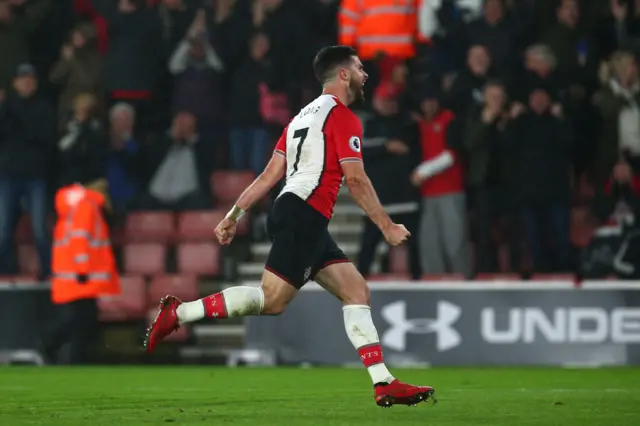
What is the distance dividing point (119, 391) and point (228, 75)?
721cm

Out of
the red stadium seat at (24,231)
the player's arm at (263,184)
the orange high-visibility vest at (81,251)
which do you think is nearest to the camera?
the player's arm at (263,184)

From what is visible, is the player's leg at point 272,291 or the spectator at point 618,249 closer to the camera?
the player's leg at point 272,291

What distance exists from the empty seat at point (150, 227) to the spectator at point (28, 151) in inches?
40.0

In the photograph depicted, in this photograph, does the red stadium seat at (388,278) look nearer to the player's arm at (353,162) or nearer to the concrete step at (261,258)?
the concrete step at (261,258)

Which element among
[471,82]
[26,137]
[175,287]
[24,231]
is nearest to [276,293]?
[471,82]

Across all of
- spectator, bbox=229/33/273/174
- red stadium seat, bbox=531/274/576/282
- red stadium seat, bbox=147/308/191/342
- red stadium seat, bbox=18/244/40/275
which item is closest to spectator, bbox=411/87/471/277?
red stadium seat, bbox=531/274/576/282

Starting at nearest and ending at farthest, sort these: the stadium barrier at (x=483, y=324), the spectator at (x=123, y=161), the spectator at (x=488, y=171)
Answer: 1. the stadium barrier at (x=483, y=324)
2. the spectator at (x=488, y=171)
3. the spectator at (x=123, y=161)

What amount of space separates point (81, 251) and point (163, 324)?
7.36 m

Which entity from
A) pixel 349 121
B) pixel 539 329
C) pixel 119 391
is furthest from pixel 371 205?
pixel 539 329

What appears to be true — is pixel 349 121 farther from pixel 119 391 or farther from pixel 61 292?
pixel 61 292

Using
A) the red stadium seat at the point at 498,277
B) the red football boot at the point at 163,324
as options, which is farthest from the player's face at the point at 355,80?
the red stadium seat at the point at 498,277

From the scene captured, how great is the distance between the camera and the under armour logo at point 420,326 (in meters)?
15.4

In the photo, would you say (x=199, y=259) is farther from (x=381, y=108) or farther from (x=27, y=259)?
(x=381, y=108)

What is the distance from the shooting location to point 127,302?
16938 millimetres
